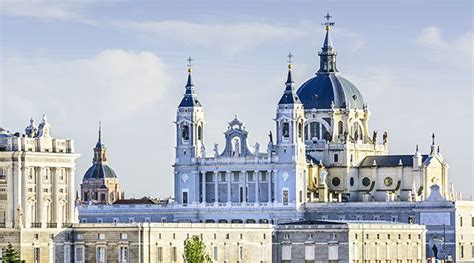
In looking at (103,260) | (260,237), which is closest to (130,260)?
(103,260)

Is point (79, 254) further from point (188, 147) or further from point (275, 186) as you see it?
point (188, 147)

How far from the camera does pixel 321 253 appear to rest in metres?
135

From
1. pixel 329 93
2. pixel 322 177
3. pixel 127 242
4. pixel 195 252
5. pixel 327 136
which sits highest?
pixel 329 93

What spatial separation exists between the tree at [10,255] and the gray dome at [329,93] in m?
60.1

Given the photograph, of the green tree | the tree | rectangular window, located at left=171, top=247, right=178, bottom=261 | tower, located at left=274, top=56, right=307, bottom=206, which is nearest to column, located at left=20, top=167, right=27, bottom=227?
the tree

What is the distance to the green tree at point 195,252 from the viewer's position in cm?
12175

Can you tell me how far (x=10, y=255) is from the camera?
113125mm

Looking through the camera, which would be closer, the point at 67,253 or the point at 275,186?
the point at 67,253

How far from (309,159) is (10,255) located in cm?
6170

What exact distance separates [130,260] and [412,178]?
51.5 metres

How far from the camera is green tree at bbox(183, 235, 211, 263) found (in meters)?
122

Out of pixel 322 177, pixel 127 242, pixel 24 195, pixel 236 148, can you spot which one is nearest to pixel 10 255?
pixel 24 195

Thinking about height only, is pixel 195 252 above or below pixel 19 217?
below

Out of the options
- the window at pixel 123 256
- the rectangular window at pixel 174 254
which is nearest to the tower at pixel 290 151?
the rectangular window at pixel 174 254
